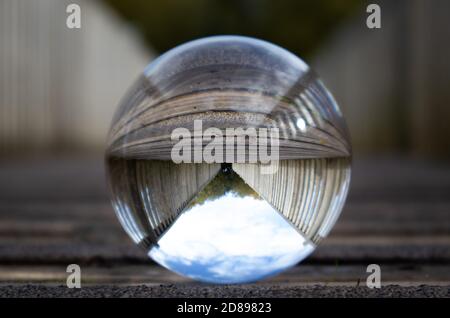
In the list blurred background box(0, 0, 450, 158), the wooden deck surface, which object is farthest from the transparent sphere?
blurred background box(0, 0, 450, 158)

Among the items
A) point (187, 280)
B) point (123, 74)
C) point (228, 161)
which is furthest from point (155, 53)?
point (228, 161)

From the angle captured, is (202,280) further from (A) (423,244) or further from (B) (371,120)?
(B) (371,120)

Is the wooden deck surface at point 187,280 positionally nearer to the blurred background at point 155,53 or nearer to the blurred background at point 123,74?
the blurred background at point 155,53

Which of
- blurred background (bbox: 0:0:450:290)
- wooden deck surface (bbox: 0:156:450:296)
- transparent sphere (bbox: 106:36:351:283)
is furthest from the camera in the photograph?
blurred background (bbox: 0:0:450:290)

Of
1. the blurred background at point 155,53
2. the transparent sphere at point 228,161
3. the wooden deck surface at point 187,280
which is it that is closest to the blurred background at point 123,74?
the blurred background at point 155,53

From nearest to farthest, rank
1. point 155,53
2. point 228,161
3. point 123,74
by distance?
point 228,161, point 123,74, point 155,53

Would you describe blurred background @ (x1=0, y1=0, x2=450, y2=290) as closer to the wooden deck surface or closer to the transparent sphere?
the wooden deck surface

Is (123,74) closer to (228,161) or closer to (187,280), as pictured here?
(187,280)
